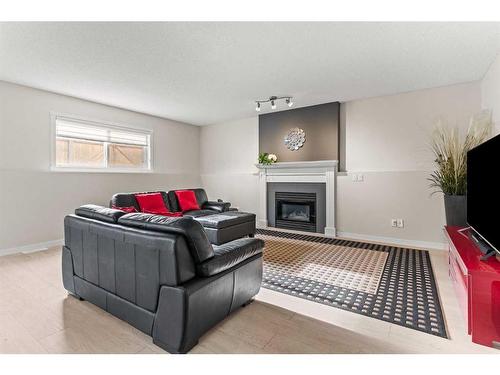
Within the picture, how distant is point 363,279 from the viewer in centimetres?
262

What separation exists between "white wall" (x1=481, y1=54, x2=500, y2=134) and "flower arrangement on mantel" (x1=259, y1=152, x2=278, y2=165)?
3320 millimetres

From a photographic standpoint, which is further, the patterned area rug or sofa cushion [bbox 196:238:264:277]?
the patterned area rug

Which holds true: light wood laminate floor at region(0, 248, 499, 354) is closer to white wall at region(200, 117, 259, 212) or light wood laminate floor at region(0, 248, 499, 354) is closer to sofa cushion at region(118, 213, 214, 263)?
sofa cushion at region(118, 213, 214, 263)

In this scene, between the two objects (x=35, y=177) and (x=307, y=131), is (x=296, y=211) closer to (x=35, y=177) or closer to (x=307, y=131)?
(x=307, y=131)

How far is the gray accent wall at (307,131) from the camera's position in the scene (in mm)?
4660

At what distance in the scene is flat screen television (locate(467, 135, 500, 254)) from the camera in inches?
66.6

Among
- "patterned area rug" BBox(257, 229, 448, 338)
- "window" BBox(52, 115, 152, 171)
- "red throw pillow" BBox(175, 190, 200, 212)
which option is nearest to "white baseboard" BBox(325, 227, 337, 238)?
"patterned area rug" BBox(257, 229, 448, 338)

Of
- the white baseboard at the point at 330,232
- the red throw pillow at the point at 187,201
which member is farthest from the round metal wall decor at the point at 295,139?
the red throw pillow at the point at 187,201

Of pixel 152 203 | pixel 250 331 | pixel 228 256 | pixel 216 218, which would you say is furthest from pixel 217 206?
pixel 250 331

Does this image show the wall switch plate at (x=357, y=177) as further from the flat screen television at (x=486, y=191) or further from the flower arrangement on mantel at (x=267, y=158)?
the flat screen television at (x=486, y=191)

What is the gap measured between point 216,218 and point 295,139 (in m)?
2.43

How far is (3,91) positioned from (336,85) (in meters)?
4.78

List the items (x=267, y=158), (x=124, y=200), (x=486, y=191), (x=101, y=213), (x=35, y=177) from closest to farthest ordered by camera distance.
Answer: (x=486, y=191), (x=101, y=213), (x=35, y=177), (x=124, y=200), (x=267, y=158)

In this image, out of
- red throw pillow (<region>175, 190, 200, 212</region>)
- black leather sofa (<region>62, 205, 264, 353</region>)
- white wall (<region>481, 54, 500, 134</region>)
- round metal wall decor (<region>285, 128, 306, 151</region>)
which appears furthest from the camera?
round metal wall decor (<region>285, 128, 306, 151</region>)
